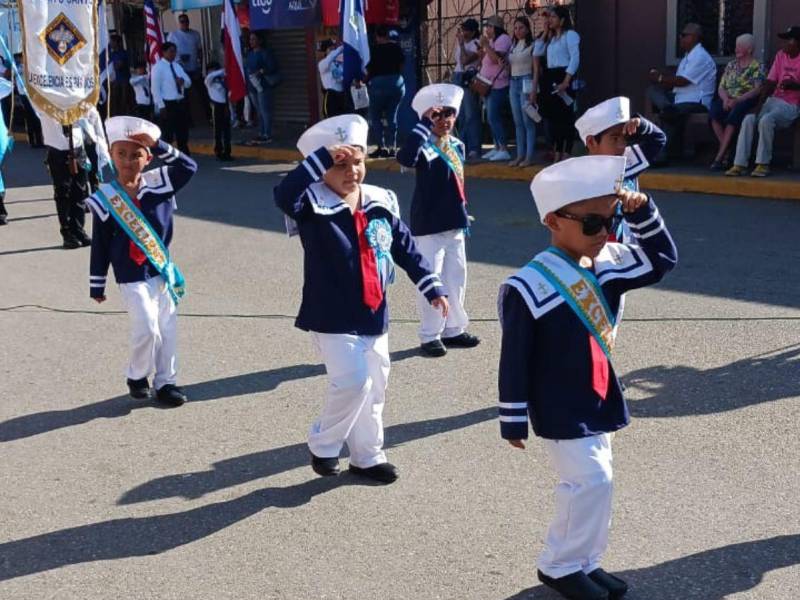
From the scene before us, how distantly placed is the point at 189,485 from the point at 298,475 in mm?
538

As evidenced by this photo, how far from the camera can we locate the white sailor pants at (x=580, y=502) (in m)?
3.87

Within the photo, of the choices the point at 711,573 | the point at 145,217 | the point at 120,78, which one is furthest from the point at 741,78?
the point at 120,78

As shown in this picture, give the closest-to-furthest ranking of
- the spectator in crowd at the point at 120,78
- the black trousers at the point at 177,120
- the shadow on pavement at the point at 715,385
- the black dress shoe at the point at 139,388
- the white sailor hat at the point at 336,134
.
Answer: the white sailor hat at the point at 336,134 → the shadow on pavement at the point at 715,385 → the black dress shoe at the point at 139,388 → the black trousers at the point at 177,120 → the spectator in crowd at the point at 120,78

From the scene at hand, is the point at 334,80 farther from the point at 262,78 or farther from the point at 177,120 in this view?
the point at 177,120

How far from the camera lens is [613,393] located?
4020 millimetres

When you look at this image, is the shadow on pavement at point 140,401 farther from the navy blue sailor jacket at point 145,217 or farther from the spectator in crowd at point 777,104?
the spectator in crowd at point 777,104

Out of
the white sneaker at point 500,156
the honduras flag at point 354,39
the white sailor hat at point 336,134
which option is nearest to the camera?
the white sailor hat at point 336,134

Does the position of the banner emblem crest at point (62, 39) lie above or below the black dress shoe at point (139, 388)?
above

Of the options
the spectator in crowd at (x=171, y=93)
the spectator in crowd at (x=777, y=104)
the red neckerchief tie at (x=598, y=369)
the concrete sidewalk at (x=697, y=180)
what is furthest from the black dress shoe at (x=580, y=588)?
the spectator in crowd at (x=171, y=93)

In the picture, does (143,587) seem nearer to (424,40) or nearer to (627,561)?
(627,561)

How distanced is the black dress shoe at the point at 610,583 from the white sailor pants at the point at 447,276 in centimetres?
339

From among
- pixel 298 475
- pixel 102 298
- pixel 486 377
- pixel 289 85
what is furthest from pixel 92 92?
pixel 289 85

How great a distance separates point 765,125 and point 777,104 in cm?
29

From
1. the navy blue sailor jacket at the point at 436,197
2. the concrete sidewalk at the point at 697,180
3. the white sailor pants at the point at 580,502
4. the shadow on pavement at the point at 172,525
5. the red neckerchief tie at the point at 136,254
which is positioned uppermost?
the navy blue sailor jacket at the point at 436,197
